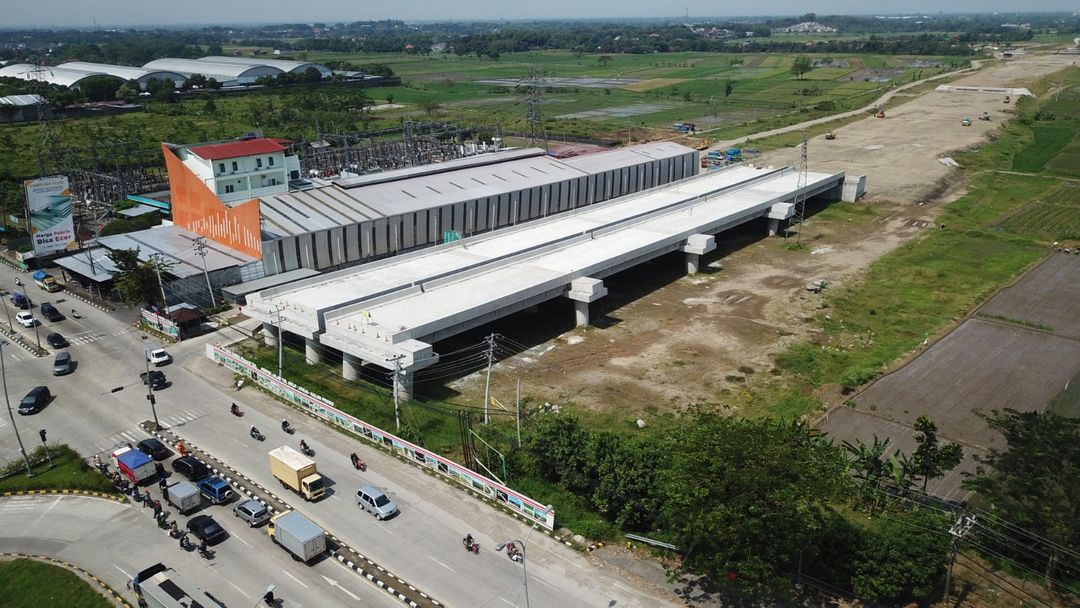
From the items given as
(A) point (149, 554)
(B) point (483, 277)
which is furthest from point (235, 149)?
(A) point (149, 554)

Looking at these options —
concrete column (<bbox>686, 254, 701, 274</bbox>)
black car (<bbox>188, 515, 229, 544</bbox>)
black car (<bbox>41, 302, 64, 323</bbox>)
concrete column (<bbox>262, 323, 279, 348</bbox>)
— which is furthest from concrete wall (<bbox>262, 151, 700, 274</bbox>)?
black car (<bbox>188, 515, 229, 544</bbox>)

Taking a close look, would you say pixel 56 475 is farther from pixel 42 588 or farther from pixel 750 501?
pixel 750 501

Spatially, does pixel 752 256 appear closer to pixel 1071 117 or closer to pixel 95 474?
pixel 95 474

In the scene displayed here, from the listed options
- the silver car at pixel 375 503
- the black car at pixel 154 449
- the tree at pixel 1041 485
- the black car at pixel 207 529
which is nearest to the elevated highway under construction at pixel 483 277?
the silver car at pixel 375 503

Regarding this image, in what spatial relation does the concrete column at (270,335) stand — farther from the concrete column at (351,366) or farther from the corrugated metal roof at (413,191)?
the corrugated metal roof at (413,191)

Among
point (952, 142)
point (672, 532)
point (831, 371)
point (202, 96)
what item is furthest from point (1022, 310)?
point (202, 96)

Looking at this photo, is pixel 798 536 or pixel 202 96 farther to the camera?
pixel 202 96
